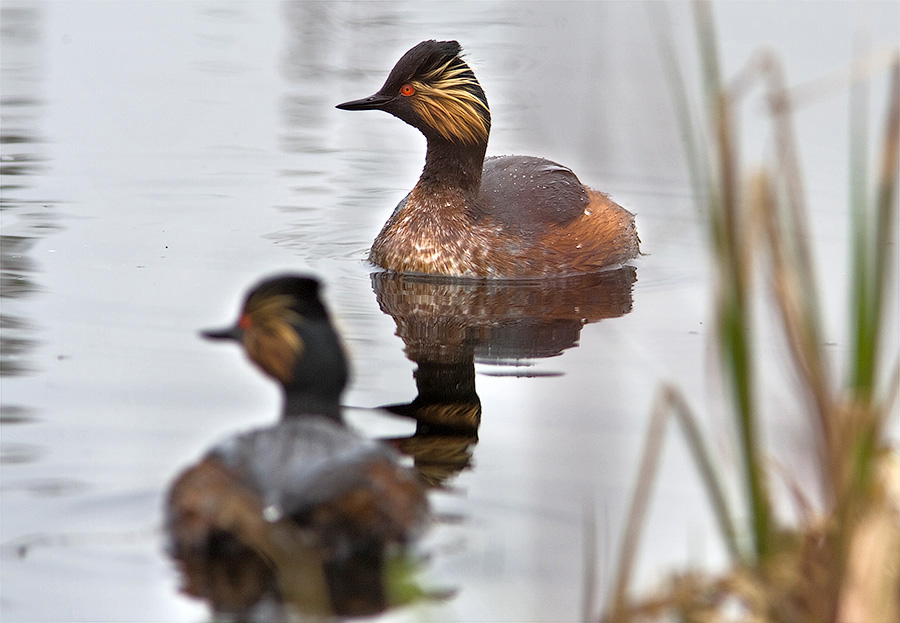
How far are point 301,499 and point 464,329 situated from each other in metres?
3.44

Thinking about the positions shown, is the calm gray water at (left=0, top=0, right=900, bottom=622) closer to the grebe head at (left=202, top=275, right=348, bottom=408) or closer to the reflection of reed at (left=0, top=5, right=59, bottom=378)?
the reflection of reed at (left=0, top=5, right=59, bottom=378)

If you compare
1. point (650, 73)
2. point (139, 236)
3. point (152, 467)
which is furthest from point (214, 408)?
point (650, 73)

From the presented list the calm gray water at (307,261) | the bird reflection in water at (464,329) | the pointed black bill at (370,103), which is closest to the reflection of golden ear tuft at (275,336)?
the calm gray water at (307,261)

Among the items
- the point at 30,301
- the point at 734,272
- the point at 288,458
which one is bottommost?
the point at 30,301

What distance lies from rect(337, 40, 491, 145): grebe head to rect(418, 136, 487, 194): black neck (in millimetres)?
64

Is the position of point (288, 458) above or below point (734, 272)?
below

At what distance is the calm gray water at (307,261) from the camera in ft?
15.4

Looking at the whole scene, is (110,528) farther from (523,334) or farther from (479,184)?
(479,184)

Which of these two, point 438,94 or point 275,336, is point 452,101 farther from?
point 275,336

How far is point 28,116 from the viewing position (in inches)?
465

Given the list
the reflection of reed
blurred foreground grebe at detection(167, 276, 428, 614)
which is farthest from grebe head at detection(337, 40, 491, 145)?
blurred foreground grebe at detection(167, 276, 428, 614)

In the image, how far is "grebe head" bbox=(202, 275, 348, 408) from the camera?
187 inches

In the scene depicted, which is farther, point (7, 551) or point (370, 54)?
point (370, 54)

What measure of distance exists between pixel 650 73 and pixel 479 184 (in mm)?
4870
